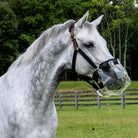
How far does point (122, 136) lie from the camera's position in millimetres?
9719

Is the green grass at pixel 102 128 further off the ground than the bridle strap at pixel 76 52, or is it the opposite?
the bridle strap at pixel 76 52

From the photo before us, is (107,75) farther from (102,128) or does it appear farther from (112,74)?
(102,128)

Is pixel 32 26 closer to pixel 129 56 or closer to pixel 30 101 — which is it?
pixel 129 56

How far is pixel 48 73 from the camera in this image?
3.94 metres

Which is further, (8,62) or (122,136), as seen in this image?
(8,62)

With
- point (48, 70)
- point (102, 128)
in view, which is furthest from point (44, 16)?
point (48, 70)

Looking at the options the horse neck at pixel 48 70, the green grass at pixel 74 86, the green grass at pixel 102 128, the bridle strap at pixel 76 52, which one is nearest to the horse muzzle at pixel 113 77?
the bridle strap at pixel 76 52

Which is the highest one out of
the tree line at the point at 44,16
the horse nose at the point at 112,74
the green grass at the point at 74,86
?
the horse nose at the point at 112,74

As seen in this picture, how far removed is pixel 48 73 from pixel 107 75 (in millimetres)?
640

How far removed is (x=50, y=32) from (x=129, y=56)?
155 ft

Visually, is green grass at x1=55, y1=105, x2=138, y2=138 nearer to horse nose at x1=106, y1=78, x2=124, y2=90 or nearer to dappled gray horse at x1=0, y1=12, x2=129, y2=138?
dappled gray horse at x1=0, y1=12, x2=129, y2=138

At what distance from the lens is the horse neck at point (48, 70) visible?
3.90 m

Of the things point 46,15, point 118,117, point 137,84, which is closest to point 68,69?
point 118,117

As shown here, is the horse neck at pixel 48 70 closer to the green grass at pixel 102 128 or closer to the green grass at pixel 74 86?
the green grass at pixel 102 128
